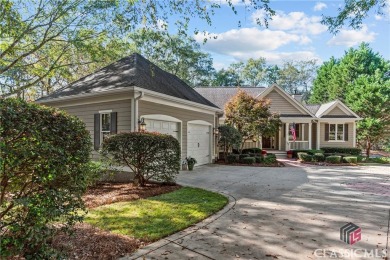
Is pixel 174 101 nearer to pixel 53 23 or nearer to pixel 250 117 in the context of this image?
pixel 53 23

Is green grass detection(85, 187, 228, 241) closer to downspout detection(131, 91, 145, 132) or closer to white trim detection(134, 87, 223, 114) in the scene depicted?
downspout detection(131, 91, 145, 132)

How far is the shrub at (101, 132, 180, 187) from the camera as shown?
745cm

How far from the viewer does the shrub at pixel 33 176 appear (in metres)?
2.55

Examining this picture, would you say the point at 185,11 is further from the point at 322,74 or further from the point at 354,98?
the point at 322,74

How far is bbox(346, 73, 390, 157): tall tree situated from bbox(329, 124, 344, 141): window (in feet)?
6.25

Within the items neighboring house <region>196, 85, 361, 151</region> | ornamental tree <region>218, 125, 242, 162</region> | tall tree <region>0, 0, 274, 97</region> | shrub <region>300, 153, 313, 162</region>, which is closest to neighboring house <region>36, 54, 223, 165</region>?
tall tree <region>0, 0, 274, 97</region>

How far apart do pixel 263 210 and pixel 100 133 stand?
7.14 m

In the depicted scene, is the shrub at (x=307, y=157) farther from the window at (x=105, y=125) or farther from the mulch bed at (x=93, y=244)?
the mulch bed at (x=93, y=244)

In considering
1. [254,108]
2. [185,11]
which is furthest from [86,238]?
[254,108]

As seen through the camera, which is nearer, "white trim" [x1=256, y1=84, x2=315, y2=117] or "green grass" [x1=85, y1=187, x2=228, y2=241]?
"green grass" [x1=85, y1=187, x2=228, y2=241]

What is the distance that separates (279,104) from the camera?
21734 mm

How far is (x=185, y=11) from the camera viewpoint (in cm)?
567

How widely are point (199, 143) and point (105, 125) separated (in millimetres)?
5295

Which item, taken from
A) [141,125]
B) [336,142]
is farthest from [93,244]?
[336,142]
